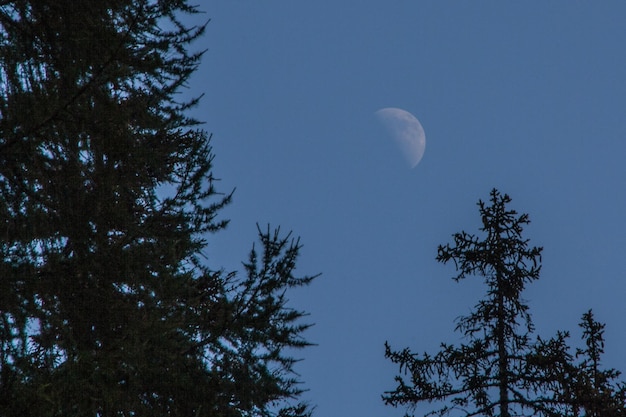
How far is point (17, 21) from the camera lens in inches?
246

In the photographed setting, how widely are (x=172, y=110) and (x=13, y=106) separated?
24.5 feet

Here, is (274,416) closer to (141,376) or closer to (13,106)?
(141,376)

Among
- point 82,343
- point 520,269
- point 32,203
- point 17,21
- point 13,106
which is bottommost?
point 82,343

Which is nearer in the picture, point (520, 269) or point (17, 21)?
point (17, 21)

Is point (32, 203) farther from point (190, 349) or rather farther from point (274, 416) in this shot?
point (274, 416)

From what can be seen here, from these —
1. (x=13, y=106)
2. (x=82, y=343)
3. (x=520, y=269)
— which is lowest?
(x=82, y=343)

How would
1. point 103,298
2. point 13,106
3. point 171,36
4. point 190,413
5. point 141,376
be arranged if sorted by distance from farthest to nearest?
point 171,36, point 190,413, point 141,376, point 103,298, point 13,106

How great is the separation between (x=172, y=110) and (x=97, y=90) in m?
7.13

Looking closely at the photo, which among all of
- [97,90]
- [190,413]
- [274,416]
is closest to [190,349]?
[190,413]

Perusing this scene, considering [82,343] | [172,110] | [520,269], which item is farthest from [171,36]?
[520,269]

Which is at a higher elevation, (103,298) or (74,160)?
(74,160)

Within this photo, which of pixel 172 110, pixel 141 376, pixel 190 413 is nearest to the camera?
pixel 141 376

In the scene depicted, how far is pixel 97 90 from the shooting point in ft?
19.9

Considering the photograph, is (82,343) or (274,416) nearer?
(82,343)
